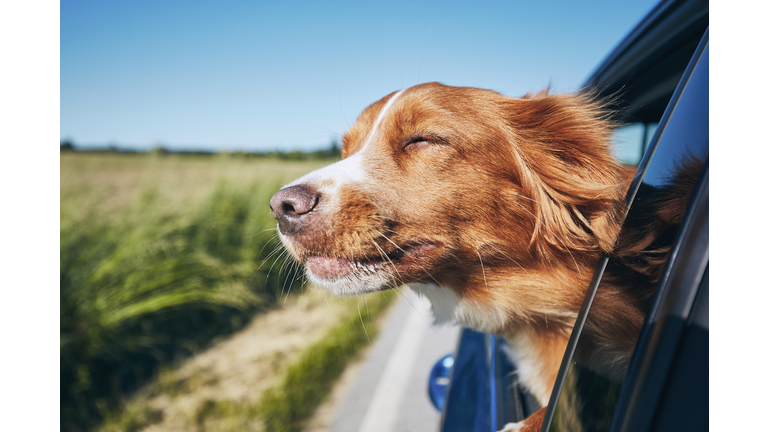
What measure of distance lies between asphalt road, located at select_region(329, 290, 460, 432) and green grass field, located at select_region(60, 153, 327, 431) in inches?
50.7

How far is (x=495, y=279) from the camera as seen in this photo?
143 centimetres

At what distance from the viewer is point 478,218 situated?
1.40 meters

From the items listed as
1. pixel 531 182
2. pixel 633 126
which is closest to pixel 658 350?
pixel 531 182

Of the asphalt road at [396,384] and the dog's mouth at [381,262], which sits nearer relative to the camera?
the dog's mouth at [381,262]

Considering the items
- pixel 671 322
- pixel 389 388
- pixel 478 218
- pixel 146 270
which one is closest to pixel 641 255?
pixel 671 322

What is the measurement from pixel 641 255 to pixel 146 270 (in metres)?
5.00

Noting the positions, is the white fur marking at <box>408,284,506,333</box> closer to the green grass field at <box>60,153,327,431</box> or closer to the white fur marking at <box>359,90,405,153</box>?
the white fur marking at <box>359,90,405,153</box>

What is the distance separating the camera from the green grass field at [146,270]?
3.80 meters

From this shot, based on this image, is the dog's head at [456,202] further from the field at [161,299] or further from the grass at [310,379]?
the grass at [310,379]

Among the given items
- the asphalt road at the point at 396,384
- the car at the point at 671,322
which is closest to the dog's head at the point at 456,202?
the car at the point at 671,322

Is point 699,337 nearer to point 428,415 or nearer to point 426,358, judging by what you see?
point 428,415

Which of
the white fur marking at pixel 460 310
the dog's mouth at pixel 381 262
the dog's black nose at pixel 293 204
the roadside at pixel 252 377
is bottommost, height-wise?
the roadside at pixel 252 377

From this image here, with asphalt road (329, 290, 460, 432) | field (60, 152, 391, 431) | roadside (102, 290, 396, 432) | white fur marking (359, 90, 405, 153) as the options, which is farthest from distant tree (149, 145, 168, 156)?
white fur marking (359, 90, 405, 153)

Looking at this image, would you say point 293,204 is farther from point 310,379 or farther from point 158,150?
point 158,150
